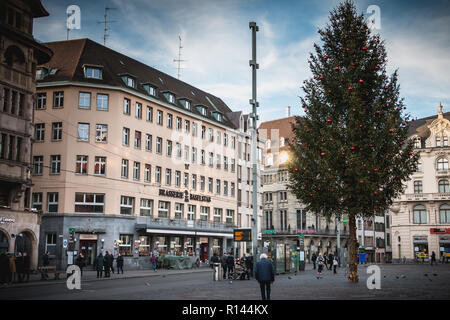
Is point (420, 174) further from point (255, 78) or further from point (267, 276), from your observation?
point (267, 276)

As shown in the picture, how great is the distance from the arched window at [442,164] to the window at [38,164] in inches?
2192

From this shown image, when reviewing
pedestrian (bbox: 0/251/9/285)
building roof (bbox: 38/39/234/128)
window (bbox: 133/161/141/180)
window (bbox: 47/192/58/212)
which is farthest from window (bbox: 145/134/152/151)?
pedestrian (bbox: 0/251/9/285)

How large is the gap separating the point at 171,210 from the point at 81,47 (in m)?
18.6

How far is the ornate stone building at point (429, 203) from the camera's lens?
7488 centimetres

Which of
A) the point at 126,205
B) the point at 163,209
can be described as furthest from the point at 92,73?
the point at 163,209

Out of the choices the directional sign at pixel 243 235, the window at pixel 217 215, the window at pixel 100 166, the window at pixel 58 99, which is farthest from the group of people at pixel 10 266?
the window at pixel 217 215

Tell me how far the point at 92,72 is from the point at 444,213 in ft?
178

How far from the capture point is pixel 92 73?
4819 cm

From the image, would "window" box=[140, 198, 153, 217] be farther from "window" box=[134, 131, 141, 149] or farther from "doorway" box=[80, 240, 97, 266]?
"doorway" box=[80, 240, 97, 266]

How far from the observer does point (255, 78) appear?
27062 mm

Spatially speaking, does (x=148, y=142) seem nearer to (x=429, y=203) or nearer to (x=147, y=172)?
(x=147, y=172)

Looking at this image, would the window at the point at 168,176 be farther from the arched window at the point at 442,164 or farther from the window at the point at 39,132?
the arched window at the point at 442,164

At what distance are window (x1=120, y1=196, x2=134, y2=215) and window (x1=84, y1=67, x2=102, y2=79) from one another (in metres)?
11.5
